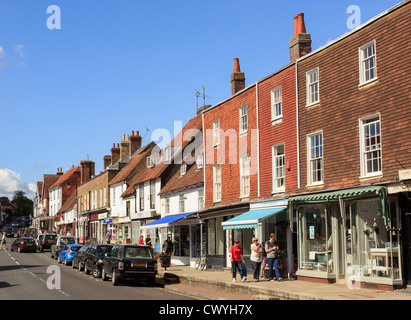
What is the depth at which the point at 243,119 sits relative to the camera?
2797cm

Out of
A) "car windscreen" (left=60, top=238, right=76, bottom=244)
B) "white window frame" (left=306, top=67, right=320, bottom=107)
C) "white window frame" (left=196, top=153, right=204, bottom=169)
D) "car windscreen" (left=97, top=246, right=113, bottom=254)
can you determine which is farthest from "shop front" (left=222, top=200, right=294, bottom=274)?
"car windscreen" (left=60, top=238, right=76, bottom=244)

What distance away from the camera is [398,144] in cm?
1744

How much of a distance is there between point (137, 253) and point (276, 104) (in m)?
9.01

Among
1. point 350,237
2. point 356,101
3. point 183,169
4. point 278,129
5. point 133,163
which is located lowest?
point 350,237

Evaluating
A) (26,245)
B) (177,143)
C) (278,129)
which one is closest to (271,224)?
(278,129)

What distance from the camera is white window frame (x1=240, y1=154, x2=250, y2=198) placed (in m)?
27.2

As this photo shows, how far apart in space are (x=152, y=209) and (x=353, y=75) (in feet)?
81.4

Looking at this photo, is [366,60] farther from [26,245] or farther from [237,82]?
[26,245]

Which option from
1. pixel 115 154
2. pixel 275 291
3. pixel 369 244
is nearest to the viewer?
pixel 275 291

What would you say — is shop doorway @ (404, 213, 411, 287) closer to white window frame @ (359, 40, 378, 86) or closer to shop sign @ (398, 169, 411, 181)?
shop sign @ (398, 169, 411, 181)

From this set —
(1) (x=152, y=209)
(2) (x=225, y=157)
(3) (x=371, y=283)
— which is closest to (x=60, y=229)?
(1) (x=152, y=209)

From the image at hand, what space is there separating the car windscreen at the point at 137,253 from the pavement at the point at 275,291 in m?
1.54

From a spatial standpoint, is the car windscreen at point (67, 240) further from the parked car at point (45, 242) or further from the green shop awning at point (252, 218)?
the green shop awning at point (252, 218)

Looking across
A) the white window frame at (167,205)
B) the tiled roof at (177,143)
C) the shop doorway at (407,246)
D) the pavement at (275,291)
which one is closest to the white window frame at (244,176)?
the pavement at (275,291)
